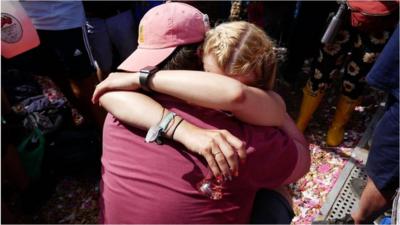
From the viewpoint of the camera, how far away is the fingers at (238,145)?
105 cm

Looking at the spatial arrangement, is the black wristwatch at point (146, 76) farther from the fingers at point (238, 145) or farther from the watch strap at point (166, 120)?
the fingers at point (238, 145)

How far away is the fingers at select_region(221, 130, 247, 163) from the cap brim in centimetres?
34

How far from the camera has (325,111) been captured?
363 centimetres

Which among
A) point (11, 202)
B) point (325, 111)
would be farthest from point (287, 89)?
point (11, 202)

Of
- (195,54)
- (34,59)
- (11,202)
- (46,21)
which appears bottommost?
(11,202)

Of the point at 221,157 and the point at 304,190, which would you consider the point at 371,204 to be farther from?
the point at 221,157

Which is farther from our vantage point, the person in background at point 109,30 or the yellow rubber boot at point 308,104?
the yellow rubber boot at point 308,104

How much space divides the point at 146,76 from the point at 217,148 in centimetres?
33

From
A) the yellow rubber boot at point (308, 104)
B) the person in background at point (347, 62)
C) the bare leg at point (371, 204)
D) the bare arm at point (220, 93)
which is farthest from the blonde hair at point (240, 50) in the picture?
the yellow rubber boot at point (308, 104)

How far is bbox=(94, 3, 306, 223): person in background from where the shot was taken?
1088mm

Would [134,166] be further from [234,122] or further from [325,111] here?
[325,111]

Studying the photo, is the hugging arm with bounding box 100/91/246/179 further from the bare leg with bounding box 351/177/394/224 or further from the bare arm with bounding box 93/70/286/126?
the bare leg with bounding box 351/177/394/224

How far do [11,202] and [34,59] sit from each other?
102 centimetres

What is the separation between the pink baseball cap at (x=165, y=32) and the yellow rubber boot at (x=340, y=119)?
7.08 ft
